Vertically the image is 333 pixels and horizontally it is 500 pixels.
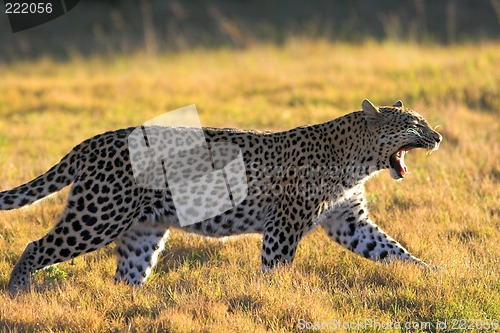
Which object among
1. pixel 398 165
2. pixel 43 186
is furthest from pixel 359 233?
pixel 43 186

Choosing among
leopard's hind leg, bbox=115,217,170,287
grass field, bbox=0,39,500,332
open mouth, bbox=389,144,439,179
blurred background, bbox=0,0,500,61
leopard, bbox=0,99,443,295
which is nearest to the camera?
grass field, bbox=0,39,500,332

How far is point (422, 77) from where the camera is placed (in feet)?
47.4

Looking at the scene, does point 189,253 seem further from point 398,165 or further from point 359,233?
point 398,165

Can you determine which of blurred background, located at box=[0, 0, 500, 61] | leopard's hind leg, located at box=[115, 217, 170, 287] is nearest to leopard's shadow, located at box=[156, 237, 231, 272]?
leopard's hind leg, located at box=[115, 217, 170, 287]

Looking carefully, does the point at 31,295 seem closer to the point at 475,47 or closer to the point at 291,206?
the point at 291,206

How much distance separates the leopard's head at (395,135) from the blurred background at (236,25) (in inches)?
475

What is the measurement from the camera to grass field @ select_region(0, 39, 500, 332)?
5555mm

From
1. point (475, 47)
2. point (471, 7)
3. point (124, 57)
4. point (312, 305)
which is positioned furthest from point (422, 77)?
point (471, 7)

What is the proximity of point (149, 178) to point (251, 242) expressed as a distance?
4.91 ft

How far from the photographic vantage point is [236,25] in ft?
74.1

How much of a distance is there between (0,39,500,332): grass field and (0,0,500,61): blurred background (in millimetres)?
3607

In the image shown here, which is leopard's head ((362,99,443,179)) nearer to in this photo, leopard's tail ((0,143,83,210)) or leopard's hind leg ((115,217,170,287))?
leopard's hind leg ((115,217,170,287))

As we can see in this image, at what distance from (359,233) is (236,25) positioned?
53.9 feet

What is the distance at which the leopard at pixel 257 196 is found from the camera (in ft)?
20.0
